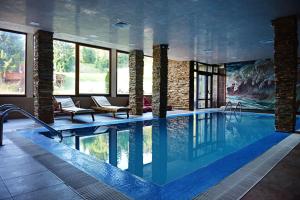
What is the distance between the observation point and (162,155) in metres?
4.86

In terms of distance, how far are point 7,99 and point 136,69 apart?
18.5 ft

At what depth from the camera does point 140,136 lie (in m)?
6.63

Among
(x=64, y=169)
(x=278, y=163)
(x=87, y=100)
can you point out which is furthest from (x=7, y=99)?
(x=278, y=163)

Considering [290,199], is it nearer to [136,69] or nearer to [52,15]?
Answer: [52,15]

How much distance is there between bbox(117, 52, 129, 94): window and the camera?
13047 mm

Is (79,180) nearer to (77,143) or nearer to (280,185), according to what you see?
(280,185)

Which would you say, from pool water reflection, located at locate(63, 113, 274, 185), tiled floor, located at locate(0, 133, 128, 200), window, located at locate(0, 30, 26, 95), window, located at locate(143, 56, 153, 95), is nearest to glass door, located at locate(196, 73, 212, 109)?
window, located at locate(143, 56, 153, 95)

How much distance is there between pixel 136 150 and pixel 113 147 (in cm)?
59

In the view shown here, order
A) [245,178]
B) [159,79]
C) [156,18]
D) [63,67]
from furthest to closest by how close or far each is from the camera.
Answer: [63,67] < [159,79] < [156,18] < [245,178]

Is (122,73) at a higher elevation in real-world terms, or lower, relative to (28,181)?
higher

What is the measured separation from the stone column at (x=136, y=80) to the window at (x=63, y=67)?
2859 mm

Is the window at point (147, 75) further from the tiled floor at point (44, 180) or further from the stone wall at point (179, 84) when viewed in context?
the tiled floor at point (44, 180)

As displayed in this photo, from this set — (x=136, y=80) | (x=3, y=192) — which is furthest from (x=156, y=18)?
(x=3, y=192)

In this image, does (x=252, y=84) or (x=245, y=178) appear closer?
(x=245, y=178)
